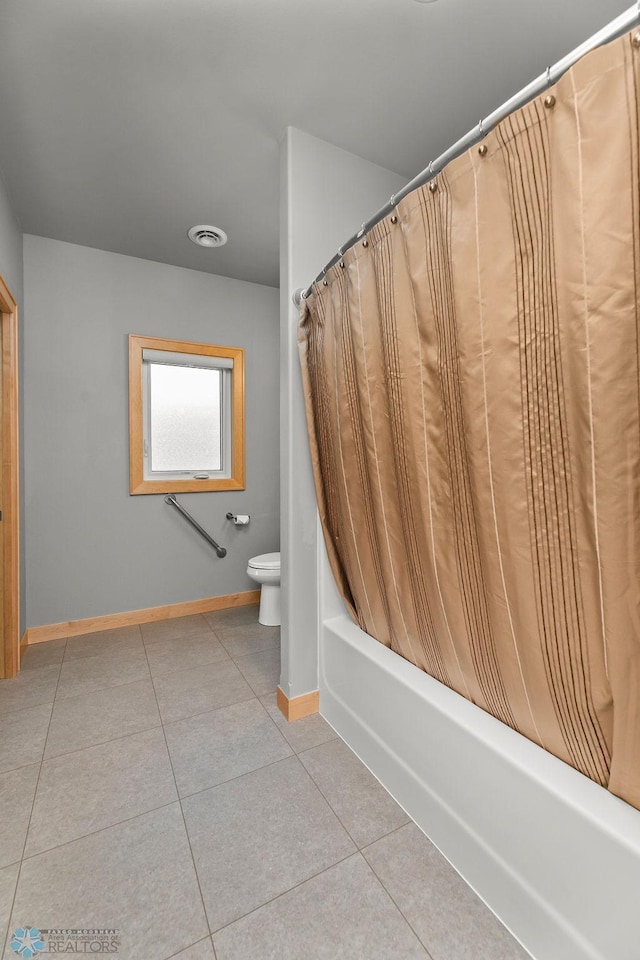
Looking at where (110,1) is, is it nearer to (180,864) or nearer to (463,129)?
(463,129)

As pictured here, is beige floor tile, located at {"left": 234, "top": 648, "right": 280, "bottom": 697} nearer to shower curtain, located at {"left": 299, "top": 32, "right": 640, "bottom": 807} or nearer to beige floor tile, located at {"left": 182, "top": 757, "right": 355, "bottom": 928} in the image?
beige floor tile, located at {"left": 182, "top": 757, "right": 355, "bottom": 928}

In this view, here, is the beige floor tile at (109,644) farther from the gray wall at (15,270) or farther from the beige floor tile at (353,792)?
the beige floor tile at (353,792)

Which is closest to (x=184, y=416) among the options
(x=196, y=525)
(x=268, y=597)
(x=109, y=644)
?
(x=196, y=525)

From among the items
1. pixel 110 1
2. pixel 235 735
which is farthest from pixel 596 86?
pixel 235 735

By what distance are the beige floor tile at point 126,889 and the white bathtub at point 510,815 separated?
634mm

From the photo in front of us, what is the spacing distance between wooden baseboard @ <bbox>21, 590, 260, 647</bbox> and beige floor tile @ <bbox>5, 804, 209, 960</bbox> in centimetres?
162

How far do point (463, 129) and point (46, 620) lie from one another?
3.26 meters

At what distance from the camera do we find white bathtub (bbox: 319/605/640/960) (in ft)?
2.52

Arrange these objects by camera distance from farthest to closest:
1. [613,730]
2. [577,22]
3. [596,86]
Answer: [577,22], [613,730], [596,86]

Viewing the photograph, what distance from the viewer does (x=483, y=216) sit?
34.3 inches

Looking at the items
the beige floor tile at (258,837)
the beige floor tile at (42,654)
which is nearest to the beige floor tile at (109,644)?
the beige floor tile at (42,654)

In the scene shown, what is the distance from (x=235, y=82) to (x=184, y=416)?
6.24 ft

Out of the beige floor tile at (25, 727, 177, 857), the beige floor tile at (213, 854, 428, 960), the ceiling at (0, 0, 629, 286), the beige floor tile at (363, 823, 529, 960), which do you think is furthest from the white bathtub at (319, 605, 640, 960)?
the ceiling at (0, 0, 629, 286)

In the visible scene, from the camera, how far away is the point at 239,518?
3021 millimetres
